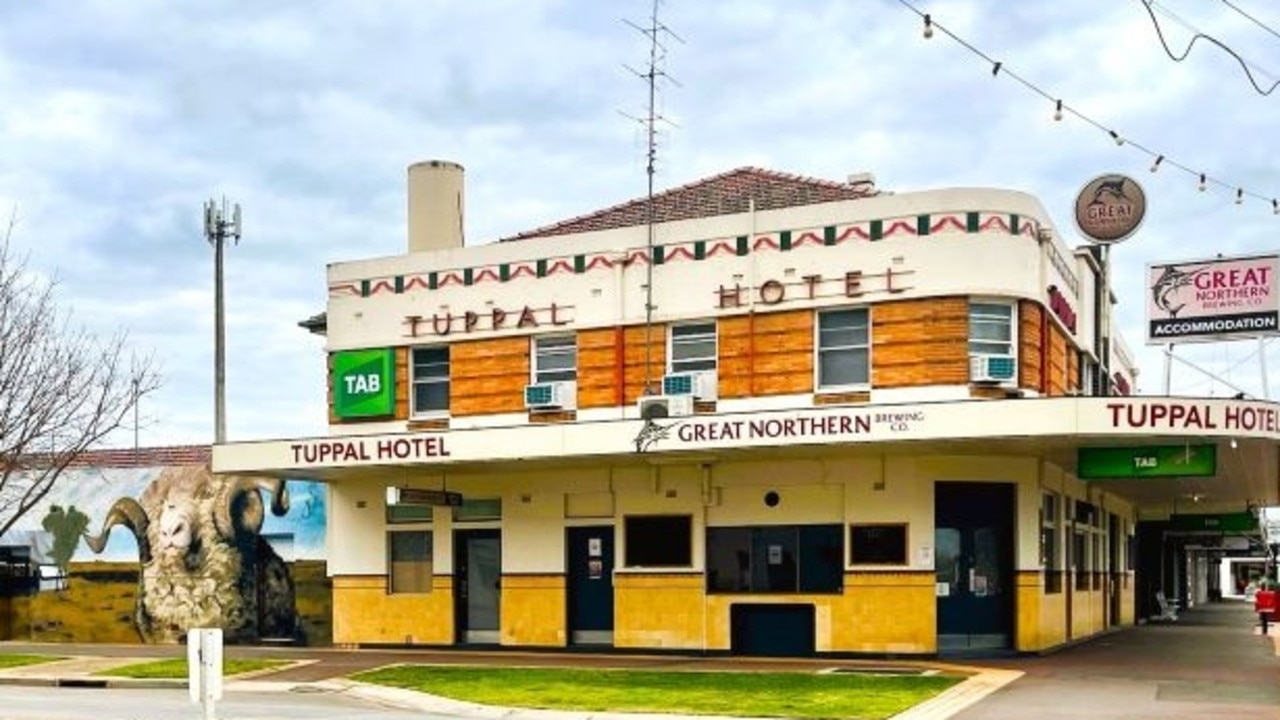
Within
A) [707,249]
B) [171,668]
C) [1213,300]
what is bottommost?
[171,668]

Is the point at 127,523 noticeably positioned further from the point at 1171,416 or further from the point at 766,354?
the point at 1171,416

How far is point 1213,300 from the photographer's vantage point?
3247 cm

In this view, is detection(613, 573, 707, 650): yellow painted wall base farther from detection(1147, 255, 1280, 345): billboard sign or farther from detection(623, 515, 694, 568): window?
detection(1147, 255, 1280, 345): billboard sign

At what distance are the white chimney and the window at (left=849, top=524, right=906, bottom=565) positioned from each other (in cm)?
1044

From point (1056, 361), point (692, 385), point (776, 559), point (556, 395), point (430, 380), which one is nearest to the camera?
point (776, 559)

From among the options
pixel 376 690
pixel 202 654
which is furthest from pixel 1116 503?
pixel 202 654

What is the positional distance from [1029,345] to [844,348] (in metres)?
2.90

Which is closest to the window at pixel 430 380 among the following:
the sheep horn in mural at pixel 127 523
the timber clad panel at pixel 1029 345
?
the sheep horn in mural at pixel 127 523

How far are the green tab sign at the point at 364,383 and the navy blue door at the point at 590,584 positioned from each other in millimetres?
4607

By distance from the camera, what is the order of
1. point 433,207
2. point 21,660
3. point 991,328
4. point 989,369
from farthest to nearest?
point 433,207 < point 21,660 < point 991,328 < point 989,369

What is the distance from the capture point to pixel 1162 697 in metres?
19.6

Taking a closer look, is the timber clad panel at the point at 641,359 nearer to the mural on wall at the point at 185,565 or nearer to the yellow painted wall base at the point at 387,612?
the yellow painted wall base at the point at 387,612

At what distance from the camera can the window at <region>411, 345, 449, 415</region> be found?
99.3ft

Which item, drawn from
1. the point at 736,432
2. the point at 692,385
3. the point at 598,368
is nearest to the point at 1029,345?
the point at 736,432
